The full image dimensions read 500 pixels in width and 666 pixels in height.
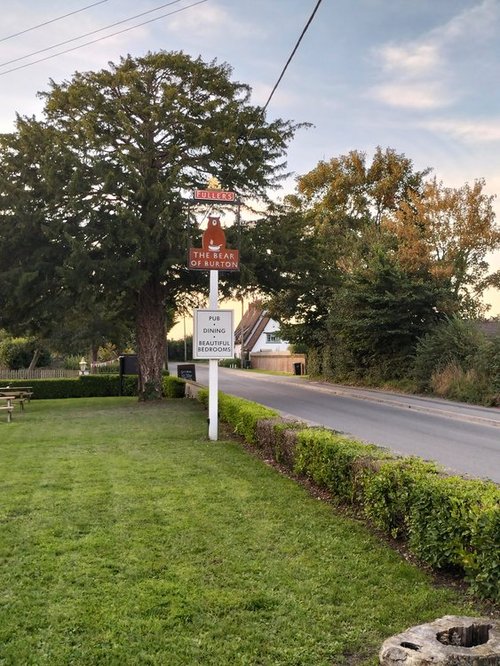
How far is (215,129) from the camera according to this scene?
20.1m

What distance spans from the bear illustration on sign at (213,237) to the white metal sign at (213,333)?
4.31ft

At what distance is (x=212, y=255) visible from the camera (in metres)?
11.7

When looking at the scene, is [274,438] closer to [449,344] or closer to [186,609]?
[186,609]

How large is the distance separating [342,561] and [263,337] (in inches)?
2568

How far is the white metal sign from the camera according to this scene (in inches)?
454

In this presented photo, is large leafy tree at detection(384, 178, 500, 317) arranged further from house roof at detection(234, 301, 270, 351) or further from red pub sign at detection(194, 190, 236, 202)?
house roof at detection(234, 301, 270, 351)

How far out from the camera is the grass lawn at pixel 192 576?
11.0 ft

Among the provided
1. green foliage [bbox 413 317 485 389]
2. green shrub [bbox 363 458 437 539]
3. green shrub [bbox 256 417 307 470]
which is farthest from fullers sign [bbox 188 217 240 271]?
green foliage [bbox 413 317 485 389]

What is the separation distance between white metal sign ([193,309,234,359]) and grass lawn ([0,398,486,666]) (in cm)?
380

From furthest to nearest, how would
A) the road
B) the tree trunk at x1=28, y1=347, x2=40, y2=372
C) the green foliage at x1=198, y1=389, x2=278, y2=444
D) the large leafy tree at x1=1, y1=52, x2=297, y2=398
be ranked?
the tree trunk at x1=28, y1=347, x2=40, y2=372 → the large leafy tree at x1=1, y1=52, x2=297, y2=398 → the green foliage at x1=198, y1=389, x2=278, y2=444 → the road

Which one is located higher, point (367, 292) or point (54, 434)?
point (367, 292)

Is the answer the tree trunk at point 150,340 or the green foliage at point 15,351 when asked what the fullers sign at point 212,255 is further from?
the green foliage at point 15,351

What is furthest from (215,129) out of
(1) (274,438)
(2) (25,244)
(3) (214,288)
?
(1) (274,438)

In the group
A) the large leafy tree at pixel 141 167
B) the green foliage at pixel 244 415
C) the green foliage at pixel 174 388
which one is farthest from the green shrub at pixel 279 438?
the green foliage at pixel 174 388
